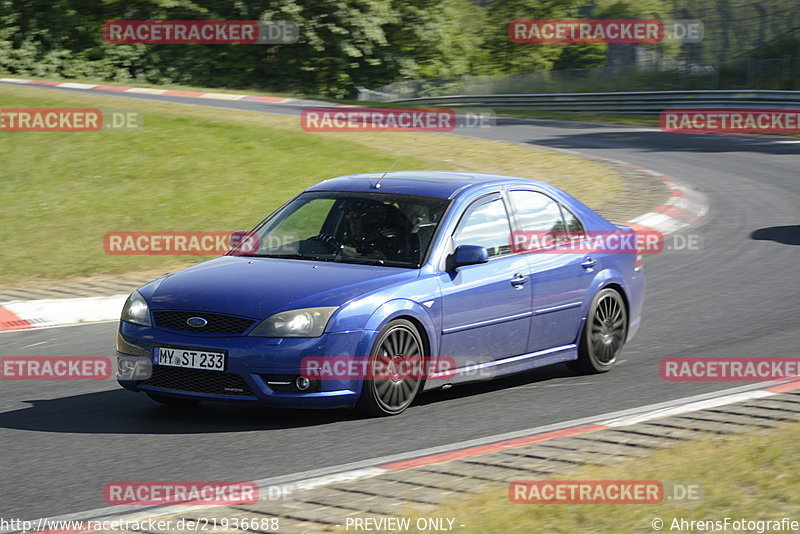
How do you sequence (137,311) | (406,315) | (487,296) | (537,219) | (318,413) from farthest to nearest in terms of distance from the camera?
(537,219), (487,296), (318,413), (137,311), (406,315)

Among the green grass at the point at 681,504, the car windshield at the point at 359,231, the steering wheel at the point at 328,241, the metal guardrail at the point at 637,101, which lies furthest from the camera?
the metal guardrail at the point at 637,101

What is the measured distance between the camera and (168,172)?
58.9 ft

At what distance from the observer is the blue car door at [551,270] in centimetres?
795

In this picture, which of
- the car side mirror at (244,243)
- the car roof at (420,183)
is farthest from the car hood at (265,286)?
the car roof at (420,183)

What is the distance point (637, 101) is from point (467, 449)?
35249 millimetres

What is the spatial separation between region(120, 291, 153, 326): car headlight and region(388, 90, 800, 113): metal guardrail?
30.4 meters

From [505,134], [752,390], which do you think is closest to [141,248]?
[752,390]

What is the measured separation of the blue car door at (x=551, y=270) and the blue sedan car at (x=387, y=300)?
0.01 meters

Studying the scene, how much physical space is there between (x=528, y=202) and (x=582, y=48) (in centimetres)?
9164

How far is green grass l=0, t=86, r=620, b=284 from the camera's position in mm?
14227

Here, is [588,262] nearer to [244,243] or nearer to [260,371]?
[244,243]

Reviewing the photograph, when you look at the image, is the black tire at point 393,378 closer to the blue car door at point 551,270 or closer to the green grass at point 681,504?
the blue car door at point 551,270

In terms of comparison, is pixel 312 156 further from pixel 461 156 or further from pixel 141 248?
pixel 141 248

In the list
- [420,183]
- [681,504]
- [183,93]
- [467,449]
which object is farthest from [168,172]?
[183,93]
